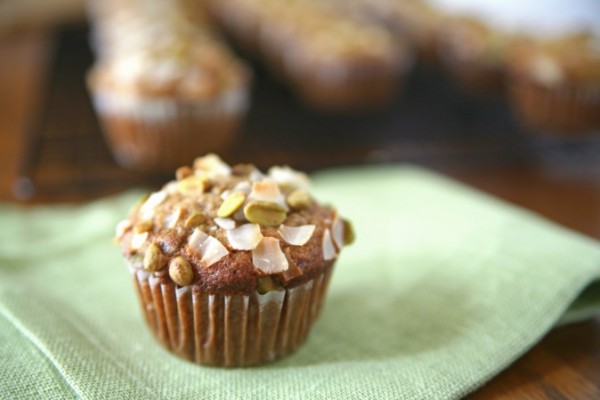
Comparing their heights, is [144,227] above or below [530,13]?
above

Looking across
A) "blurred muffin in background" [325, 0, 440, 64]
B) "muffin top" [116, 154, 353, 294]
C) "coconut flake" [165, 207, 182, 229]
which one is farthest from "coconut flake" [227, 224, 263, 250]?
"blurred muffin in background" [325, 0, 440, 64]

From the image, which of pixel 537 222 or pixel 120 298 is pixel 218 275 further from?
pixel 537 222

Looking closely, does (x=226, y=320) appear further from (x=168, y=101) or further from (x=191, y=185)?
(x=168, y=101)

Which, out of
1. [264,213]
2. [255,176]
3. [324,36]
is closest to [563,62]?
[324,36]

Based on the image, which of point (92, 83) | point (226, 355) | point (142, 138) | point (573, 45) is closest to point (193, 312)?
point (226, 355)

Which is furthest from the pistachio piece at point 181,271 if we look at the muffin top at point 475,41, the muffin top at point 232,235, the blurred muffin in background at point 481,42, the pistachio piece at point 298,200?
the muffin top at point 475,41

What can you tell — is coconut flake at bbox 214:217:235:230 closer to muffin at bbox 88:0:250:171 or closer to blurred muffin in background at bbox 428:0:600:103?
muffin at bbox 88:0:250:171
